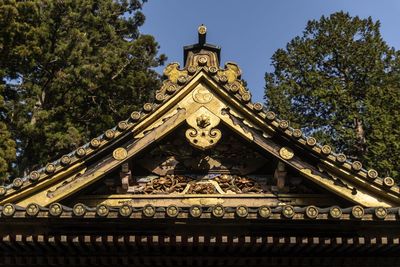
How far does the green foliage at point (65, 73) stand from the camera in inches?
713

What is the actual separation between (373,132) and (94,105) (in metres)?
11.2

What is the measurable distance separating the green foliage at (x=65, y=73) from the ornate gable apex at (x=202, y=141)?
449 inches

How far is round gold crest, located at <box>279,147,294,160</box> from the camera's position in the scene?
6.98 metres

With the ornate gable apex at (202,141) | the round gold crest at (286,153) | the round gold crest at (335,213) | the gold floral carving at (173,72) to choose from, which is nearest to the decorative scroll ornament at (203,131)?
the ornate gable apex at (202,141)

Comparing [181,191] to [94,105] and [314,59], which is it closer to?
[94,105]

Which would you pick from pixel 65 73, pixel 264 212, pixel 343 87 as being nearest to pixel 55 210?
pixel 264 212

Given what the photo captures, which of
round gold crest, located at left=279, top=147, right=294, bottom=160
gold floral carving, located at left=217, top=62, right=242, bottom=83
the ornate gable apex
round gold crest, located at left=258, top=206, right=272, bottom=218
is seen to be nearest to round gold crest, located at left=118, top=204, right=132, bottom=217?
the ornate gable apex

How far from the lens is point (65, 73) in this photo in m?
19.5

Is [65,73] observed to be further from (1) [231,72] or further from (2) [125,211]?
(2) [125,211]

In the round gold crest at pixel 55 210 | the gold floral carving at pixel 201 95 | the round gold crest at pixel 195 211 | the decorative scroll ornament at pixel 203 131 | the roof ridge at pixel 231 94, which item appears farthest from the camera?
the gold floral carving at pixel 201 95

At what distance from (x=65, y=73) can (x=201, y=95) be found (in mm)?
13138

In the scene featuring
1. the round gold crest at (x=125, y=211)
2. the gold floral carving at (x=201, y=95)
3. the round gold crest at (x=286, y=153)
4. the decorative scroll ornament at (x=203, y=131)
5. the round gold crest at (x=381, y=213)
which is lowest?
the round gold crest at (x=381, y=213)

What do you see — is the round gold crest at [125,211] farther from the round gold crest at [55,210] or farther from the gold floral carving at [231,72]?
the gold floral carving at [231,72]

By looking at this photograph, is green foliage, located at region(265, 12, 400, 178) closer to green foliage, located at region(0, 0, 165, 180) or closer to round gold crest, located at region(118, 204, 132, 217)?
green foliage, located at region(0, 0, 165, 180)
